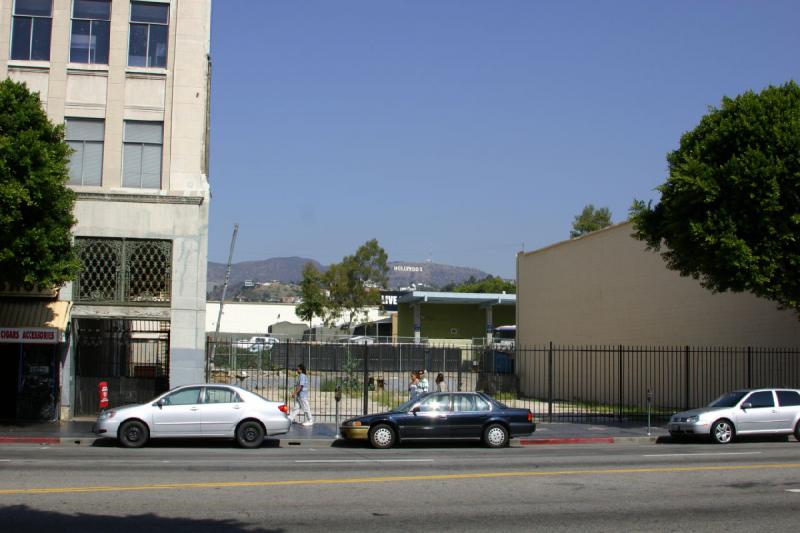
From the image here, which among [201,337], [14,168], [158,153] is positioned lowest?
[201,337]

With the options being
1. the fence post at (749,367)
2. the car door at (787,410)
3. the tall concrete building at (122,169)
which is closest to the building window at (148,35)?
the tall concrete building at (122,169)

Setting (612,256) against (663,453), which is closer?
(663,453)

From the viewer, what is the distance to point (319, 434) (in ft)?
73.5

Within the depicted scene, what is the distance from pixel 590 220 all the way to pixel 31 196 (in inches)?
2731

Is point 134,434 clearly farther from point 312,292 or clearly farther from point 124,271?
Result: point 312,292

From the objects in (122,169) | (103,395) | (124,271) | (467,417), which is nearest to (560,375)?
(467,417)

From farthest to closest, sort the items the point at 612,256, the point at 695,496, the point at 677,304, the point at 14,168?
the point at 612,256 → the point at 677,304 → the point at 14,168 → the point at 695,496

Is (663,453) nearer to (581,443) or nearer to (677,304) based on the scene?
(581,443)

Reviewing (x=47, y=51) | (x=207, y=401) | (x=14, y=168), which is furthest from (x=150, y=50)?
(x=207, y=401)

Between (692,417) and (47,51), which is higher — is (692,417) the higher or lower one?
the lower one

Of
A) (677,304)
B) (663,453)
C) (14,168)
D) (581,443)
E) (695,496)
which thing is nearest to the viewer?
(695,496)

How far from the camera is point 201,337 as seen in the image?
25.1m

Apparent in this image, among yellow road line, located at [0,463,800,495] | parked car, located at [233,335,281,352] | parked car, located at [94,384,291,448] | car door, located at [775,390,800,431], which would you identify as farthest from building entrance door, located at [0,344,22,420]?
car door, located at [775,390,800,431]

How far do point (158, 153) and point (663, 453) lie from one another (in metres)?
16.0
